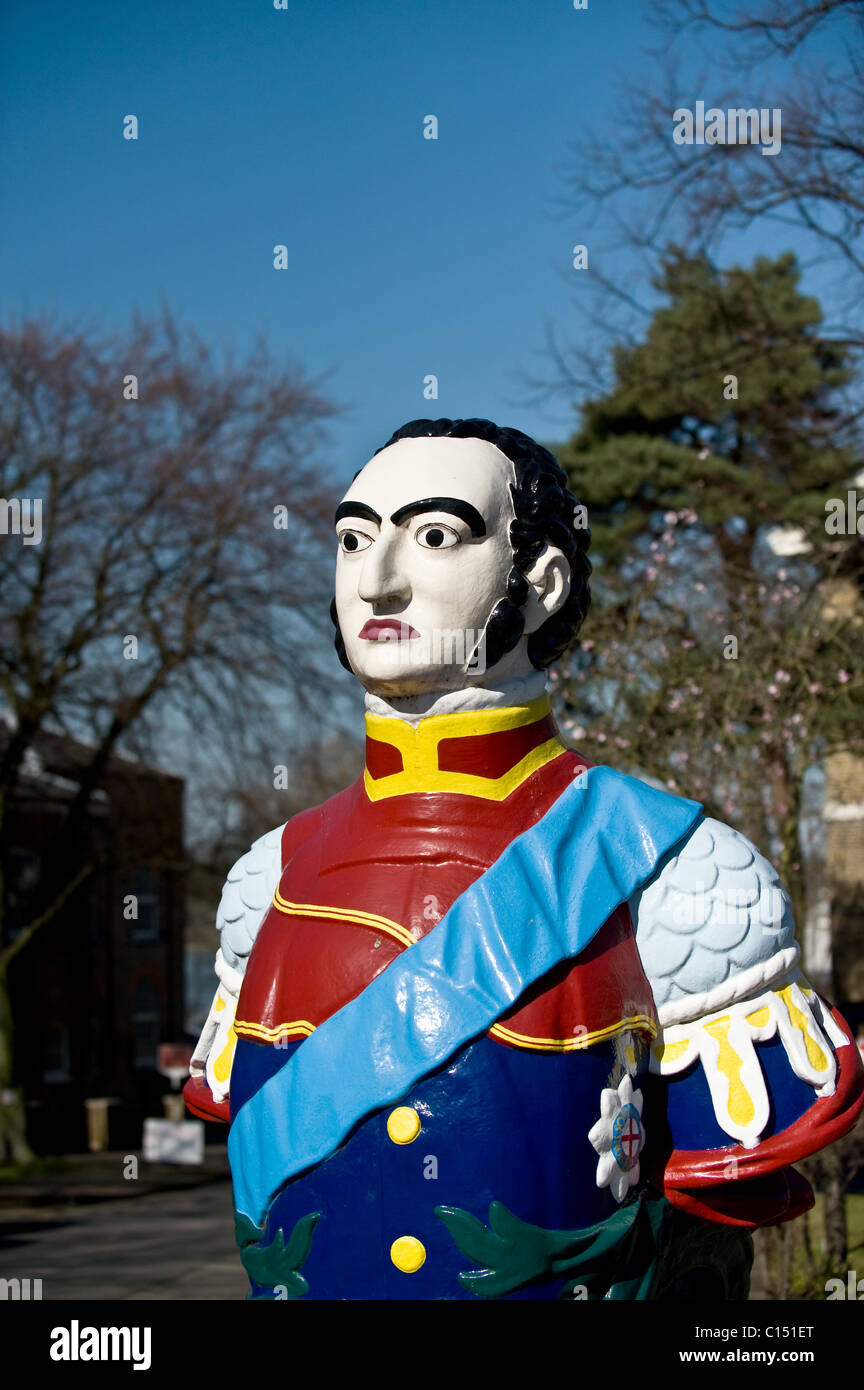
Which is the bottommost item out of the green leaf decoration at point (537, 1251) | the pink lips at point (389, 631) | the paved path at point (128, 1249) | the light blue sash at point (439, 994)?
the paved path at point (128, 1249)

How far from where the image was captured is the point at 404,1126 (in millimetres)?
2836

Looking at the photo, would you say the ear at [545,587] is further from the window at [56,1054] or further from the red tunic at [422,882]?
the window at [56,1054]

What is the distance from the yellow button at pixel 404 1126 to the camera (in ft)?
9.29

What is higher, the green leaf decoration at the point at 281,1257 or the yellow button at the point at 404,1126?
the yellow button at the point at 404,1126

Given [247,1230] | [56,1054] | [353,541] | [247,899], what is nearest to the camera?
[247,1230]

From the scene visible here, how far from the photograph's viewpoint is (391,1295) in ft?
9.37

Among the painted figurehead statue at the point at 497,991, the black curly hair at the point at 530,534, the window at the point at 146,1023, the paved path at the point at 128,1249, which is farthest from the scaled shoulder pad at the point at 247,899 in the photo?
the window at the point at 146,1023

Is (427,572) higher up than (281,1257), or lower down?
higher up

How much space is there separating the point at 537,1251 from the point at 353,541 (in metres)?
1.51

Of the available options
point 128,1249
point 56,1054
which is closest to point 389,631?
point 128,1249

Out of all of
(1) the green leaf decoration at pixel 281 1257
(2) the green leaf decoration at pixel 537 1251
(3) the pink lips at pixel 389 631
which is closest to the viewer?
(2) the green leaf decoration at pixel 537 1251

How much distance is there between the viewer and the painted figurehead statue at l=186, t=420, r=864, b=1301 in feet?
9.32

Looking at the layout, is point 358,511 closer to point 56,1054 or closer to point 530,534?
point 530,534

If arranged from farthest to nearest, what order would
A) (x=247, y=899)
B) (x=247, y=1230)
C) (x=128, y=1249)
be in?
(x=128, y=1249), (x=247, y=899), (x=247, y=1230)
